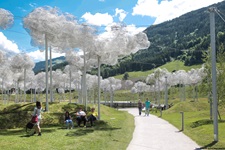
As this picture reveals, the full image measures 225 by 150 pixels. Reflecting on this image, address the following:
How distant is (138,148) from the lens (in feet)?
48.0

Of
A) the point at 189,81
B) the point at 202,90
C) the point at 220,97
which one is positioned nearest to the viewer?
the point at 220,97

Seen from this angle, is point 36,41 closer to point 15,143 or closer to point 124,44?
point 124,44

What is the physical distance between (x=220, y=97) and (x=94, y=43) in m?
14.2

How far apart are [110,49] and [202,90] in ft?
41.0

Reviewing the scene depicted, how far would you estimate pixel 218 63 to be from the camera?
108 feet

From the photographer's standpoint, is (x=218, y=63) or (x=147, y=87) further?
(x=147, y=87)

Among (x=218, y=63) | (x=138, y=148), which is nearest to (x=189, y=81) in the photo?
(x=218, y=63)

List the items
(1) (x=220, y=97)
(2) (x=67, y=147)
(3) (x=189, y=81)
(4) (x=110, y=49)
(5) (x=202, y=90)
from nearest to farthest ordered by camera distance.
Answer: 1. (2) (x=67, y=147)
2. (4) (x=110, y=49)
3. (1) (x=220, y=97)
4. (5) (x=202, y=90)
5. (3) (x=189, y=81)

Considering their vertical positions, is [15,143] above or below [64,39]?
below

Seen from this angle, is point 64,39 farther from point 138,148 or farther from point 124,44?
point 138,148

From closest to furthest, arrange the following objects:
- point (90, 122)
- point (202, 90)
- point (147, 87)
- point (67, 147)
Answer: point (67, 147)
point (90, 122)
point (202, 90)
point (147, 87)

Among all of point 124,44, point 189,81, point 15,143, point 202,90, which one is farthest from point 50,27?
point 189,81

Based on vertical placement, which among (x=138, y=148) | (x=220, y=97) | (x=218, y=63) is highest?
(x=218, y=63)

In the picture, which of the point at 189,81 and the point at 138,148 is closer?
the point at 138,148
